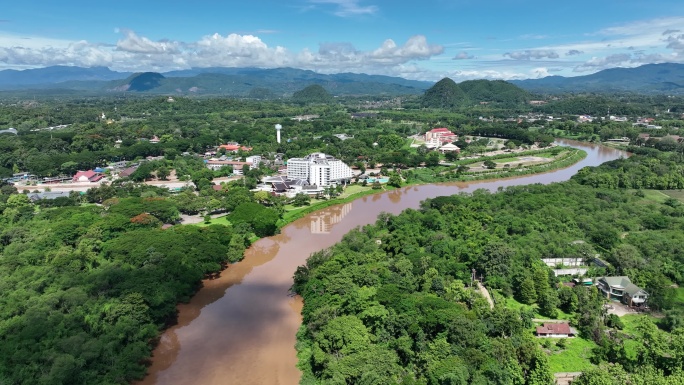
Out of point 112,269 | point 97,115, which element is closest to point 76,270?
point 112,269

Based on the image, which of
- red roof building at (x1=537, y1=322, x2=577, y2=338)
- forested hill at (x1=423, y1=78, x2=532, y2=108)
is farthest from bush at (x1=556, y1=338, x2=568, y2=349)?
forested hill at (x1=423, y1=78, x2=532, y2=108)

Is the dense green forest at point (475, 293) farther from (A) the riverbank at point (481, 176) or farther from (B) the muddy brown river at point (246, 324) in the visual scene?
(A) the riverbank at point (481, 176)

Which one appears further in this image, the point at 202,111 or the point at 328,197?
the point at 202,111

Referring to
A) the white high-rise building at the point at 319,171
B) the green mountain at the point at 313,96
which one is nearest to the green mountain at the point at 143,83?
the green mountain at the point at 313,96

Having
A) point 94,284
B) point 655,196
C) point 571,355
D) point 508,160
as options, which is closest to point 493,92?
point 508,160

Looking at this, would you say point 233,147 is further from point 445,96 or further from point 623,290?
point 445,96

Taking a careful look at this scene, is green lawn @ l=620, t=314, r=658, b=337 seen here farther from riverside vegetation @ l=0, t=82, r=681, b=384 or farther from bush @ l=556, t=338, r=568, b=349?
bush @ l=556, t=338, r=568, b=349

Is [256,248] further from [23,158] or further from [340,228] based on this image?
[23,158]
